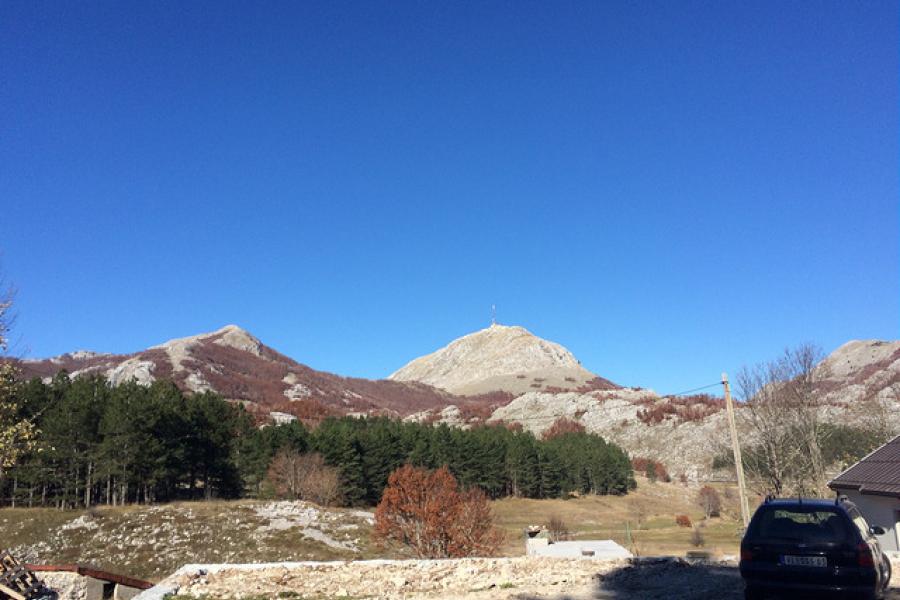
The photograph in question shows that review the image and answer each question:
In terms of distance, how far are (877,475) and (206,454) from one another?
58453mm

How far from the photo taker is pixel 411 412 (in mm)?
158250

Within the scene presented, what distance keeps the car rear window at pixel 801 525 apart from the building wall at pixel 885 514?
51.8ft

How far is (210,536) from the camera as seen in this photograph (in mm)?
39281

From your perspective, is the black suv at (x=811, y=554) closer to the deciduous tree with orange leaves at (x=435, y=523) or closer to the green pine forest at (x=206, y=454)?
the deciduous tree with orange leaves at (x=435, y=523)

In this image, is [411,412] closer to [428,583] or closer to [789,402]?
[789,402]

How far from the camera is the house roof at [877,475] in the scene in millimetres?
20969

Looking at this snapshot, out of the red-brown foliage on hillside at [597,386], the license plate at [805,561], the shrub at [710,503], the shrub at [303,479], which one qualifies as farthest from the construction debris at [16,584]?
the red-brown foliage on hillside at [597,386]

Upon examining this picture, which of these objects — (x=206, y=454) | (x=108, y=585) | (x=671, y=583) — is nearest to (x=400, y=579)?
(x=671, y=583)

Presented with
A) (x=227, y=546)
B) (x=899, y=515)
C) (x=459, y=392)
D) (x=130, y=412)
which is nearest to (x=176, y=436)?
(x=130, y=412)

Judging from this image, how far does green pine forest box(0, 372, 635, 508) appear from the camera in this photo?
52.4m

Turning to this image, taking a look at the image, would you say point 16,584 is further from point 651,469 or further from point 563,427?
point 563,427

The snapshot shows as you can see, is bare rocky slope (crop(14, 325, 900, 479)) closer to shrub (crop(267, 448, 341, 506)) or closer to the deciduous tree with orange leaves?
shrub (crop(267, 448, 341, 506))

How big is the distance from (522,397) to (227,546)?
400ft

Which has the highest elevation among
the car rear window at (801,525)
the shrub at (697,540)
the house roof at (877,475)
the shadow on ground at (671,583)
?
the car rear window at (801,525)
